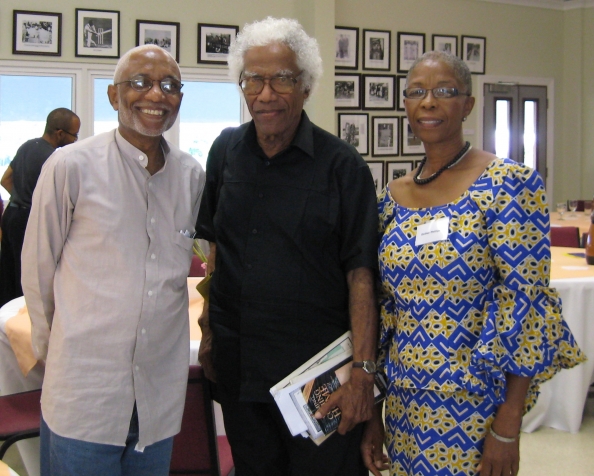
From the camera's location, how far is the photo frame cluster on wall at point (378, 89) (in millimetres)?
7352

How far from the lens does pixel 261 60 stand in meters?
1.58

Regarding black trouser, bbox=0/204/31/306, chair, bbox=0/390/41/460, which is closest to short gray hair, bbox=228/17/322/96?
chair, bbox=0/390/41/460

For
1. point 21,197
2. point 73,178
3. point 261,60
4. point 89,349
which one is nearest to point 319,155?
point 261,60

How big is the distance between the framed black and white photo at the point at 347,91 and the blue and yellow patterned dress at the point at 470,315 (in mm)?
6012

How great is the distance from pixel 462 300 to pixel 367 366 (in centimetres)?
32

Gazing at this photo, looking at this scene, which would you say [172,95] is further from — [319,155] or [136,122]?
[319,155]

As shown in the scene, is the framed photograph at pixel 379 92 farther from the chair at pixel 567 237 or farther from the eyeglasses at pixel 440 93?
the eyeglasses at pixel 440 93

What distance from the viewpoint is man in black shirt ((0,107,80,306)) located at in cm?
466

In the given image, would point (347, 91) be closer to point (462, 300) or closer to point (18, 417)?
point (18, 417)

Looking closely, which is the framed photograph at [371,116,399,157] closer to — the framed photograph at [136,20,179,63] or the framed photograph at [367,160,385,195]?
the framed photograph at [367,160,385,195]

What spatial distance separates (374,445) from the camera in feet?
5.51

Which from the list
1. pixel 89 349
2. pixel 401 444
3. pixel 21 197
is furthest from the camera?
pixel 21 197

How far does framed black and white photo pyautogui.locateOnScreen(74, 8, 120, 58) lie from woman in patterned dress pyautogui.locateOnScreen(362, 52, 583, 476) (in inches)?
217

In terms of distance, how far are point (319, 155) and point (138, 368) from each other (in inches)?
28.8
